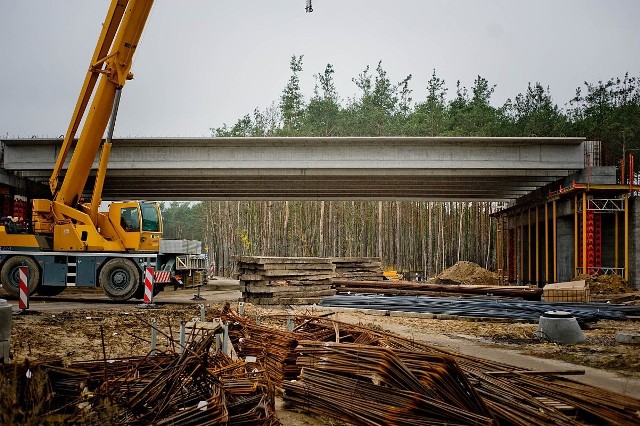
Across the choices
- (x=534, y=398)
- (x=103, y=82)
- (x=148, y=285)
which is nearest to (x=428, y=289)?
(x=148, y=285)

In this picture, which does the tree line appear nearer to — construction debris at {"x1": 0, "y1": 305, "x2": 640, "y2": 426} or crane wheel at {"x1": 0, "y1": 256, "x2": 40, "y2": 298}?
crane wheel at {"x1": 0, "y1": 256, "x2": 40, "y2": 298}

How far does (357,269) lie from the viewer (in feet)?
84.9

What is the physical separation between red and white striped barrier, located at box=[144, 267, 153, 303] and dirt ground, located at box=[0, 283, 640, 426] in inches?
17.3

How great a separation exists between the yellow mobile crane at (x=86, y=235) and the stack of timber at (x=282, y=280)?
9.03 feet

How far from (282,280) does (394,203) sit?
17.6m

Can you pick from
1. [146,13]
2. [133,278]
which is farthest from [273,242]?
[146,13]

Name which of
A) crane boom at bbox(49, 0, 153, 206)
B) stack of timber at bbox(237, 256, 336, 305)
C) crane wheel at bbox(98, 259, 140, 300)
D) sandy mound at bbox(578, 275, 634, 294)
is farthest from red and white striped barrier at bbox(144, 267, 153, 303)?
sandy mound at bbox(578, 275, 634, 294)

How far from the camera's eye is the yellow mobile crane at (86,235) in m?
19.6

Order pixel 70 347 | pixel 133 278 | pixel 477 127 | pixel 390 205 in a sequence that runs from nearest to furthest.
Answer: pixel 70 347 → pixel 133 278 → pixel 390 205 → pixel 477 127

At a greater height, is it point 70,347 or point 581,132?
point 581,132

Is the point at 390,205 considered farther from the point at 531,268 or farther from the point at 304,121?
the point at 304,121

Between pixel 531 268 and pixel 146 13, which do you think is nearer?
pixel 146 13

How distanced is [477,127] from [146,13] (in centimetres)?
4032

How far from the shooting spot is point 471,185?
32.7m
